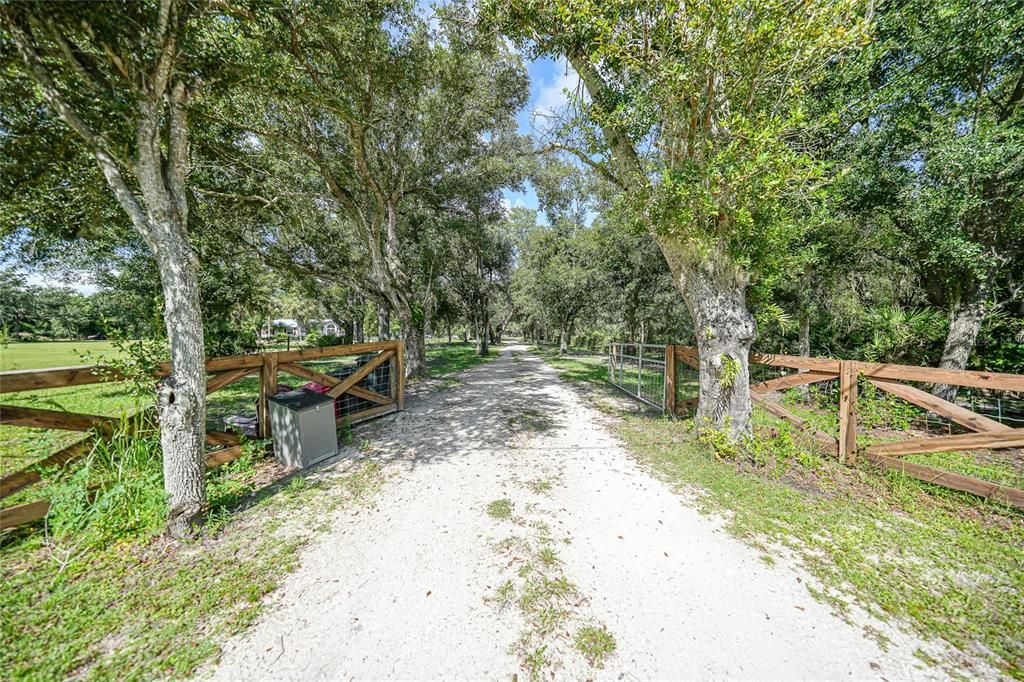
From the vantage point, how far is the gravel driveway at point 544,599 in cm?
189

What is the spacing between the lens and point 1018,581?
2438 millimetres

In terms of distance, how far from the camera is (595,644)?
2.03 metres

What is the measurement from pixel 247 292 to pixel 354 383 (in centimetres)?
745

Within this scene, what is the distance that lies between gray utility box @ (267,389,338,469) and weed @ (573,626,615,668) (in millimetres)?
4036

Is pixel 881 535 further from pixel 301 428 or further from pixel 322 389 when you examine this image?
pixel 322 389

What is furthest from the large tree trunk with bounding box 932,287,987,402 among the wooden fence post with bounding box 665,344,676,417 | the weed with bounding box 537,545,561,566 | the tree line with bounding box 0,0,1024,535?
the weed with bounding box 537,545,561,566

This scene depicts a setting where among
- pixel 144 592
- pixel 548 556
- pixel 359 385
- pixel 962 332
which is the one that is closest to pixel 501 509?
pixel 548 556

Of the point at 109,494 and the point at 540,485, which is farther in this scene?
the point at 540,485

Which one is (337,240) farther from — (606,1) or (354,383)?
(606,1)

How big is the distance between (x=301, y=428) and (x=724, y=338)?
20.2ft

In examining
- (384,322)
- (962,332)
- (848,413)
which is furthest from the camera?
(384,322)

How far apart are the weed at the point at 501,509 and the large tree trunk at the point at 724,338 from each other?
340cm

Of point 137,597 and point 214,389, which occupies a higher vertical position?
point 214,389

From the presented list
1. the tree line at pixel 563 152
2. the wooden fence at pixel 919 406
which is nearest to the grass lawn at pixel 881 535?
the wooden fence at pixel 919 406
